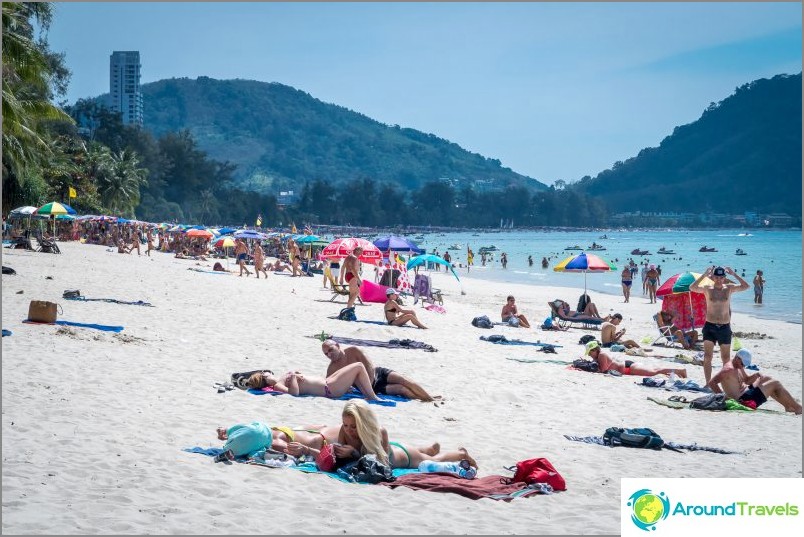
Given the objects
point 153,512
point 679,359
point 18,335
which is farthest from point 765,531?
point 679,359

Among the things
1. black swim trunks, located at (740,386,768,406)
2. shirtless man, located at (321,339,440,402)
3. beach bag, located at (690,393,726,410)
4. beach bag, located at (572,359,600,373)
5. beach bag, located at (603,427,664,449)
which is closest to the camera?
beach bag, located at (603,427,664,449)

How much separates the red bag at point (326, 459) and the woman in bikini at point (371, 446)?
0.04 m

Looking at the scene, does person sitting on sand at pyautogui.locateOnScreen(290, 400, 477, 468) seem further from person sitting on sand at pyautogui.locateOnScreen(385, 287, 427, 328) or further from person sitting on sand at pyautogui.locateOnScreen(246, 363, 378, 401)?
person sitting on sand at pyautogui.locateOnScreen(385, 287, 427, 328)

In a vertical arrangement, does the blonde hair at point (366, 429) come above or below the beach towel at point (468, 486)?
above

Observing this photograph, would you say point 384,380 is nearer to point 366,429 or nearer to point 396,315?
point 366,429

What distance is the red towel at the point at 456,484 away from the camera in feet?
16.6

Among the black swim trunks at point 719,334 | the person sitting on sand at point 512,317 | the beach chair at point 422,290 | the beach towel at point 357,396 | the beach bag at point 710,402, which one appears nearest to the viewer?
the beach towel at point 357,396

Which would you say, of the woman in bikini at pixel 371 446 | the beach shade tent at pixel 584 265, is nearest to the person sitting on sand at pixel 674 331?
the beach shade tent at pixel 584 265

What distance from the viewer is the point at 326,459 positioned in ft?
17.4

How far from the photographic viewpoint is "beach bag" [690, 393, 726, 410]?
841cm

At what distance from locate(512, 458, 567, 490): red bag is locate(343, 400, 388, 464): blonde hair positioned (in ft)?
2.93

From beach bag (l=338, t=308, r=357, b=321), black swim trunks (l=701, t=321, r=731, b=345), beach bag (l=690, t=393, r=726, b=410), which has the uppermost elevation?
black swim trunks (l=701, t=321, r=731, b=345)

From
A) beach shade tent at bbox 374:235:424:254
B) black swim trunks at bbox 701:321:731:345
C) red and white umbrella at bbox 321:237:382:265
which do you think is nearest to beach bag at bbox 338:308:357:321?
red and white umbrella at bbox 321:237:382:265

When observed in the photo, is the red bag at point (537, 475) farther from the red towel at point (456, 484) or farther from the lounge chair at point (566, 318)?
the lounge chair at point (566, 318)
